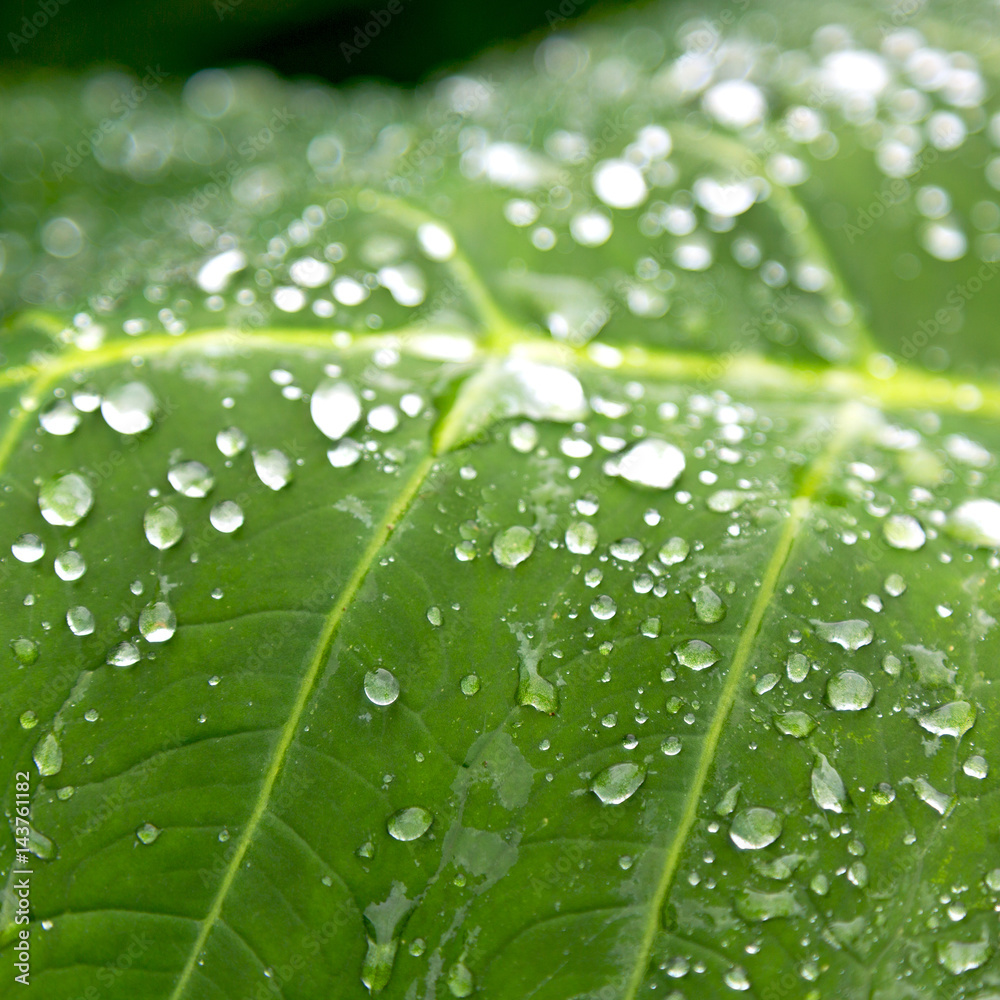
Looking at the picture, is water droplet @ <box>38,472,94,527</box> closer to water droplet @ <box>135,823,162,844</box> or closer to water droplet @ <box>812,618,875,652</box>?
water droplet @ <box>135,823,162,844</box>

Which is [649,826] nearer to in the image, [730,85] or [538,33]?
[730,85]

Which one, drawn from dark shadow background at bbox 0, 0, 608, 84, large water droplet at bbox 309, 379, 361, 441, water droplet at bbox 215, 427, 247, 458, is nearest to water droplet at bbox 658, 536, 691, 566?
large water droplet at bbox 309, 379, 361, 441

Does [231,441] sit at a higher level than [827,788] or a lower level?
higher

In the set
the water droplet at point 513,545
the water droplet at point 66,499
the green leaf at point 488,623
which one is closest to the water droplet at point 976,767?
the green leaf at point 488,623

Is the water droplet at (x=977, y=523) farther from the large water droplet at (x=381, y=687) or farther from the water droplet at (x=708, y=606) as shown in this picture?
the large water droplet at (x=381, y=687)

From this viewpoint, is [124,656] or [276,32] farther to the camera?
[276,32]

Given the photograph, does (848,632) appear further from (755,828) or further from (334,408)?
(334,408)

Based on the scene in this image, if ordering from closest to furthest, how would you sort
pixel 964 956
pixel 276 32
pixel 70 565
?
pixel 964 956 → pixel 70 565 → pixel 276 32

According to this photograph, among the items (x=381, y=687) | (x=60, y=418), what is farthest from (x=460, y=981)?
(x=60, y=418)
